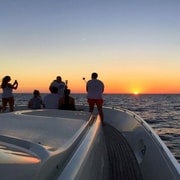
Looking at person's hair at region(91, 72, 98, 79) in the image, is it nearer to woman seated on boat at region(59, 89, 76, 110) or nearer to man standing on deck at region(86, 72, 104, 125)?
man standing on deck at region(86, 72, 104, 125)

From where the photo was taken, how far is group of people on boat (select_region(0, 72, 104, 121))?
9.09 m

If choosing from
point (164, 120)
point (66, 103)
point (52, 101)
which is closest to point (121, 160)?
point (66, 103)

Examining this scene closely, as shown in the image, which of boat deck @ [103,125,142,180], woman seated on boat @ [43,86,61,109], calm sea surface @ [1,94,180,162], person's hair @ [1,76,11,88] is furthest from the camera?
calm sea surface @ [1,94,180,162]

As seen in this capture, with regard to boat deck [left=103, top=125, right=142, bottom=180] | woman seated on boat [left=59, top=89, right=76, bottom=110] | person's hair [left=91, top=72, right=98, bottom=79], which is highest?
person's hair [left=91, top=72, right=98, bottom=79]

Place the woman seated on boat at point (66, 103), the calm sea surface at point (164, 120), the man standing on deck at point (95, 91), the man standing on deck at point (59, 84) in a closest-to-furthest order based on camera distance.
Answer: the woman seated on boat at point (66, 103) < the man standing on deck at point (95, 91) < the man standing on deck at point (59, 84) < the calm sea surface at point (164, 120)

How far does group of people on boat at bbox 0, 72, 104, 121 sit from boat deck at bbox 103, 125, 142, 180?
4.20ft

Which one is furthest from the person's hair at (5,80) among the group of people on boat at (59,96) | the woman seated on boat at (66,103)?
the woman seated on boat at (66,103)

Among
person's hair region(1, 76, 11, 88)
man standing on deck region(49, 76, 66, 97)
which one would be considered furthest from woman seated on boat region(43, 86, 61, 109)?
person's hair region(1, 76, 11, 88)

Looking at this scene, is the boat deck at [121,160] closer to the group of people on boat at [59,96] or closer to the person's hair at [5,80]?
the group of people on boat at [59,96]

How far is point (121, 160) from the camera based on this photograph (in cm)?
658

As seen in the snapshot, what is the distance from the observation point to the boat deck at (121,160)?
548cm

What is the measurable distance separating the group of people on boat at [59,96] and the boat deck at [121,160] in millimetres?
1280

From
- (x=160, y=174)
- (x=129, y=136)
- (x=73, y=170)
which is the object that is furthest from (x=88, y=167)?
(x=129, y=136)

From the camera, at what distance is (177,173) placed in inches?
127
